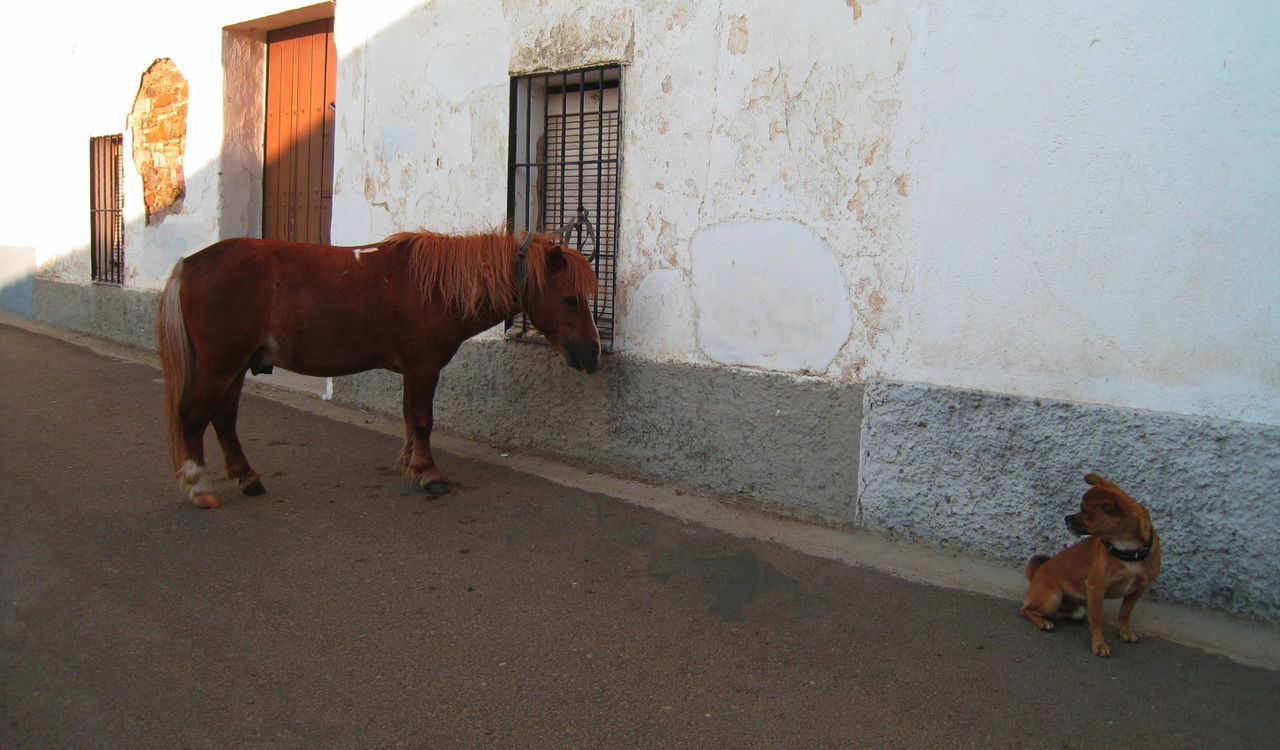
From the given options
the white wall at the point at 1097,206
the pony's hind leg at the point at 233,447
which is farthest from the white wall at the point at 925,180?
the pony's hind leg at the point at 233,447

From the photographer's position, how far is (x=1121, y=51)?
3920 millimetres

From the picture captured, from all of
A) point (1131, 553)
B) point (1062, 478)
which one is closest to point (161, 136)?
point (1062, 478)

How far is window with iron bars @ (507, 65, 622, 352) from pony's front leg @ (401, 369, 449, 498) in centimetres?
87

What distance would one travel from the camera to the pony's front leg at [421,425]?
5.26m

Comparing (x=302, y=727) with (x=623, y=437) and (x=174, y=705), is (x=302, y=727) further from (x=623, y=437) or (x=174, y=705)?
(x=623, y=437)

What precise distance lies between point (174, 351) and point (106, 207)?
26.7ft

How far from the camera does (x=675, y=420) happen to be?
18.1ft

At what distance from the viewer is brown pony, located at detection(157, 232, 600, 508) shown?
484 centimetres

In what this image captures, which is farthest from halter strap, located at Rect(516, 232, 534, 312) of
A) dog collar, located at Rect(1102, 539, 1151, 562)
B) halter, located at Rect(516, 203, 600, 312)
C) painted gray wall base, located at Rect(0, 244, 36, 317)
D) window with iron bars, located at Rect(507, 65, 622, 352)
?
painted gray wall base, located at Rect(0, 244, 36, 317)

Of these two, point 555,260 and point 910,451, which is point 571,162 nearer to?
point 555,260

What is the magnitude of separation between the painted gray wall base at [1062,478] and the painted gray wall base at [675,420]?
25 cm

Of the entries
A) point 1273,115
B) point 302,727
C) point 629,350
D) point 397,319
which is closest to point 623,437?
point 629,350

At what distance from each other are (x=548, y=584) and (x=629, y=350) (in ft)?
6.81

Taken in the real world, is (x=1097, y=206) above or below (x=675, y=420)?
above
